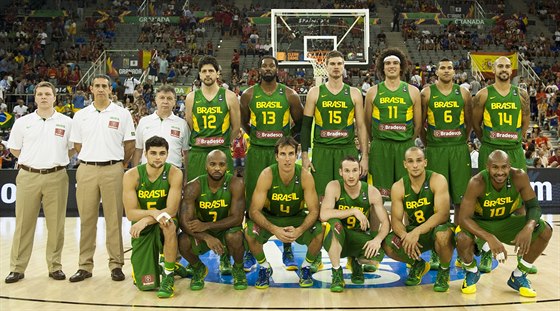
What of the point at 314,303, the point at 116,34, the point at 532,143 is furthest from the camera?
the point at 116,34

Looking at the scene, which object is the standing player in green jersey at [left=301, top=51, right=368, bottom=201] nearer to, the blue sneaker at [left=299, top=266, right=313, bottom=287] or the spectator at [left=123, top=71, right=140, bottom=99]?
the blue sneaker at [left=299, top=266, right=313, bottom=287]

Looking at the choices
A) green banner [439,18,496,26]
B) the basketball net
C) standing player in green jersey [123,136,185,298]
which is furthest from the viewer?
green banner [439,18,496,26]

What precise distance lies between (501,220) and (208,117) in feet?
9.86

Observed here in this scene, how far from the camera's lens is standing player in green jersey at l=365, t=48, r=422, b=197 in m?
7.02

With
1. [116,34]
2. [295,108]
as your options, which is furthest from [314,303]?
[116,34]

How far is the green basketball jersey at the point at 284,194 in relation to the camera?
21.1 ft

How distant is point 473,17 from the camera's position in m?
28.2

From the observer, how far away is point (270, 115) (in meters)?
7.11

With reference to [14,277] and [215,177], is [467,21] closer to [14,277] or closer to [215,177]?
[215,177]

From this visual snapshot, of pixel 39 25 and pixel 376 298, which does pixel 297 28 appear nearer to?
pixel 376 298

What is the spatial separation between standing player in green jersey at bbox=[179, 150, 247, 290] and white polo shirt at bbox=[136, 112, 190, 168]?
2.50 ft

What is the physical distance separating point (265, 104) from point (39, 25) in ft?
76.6

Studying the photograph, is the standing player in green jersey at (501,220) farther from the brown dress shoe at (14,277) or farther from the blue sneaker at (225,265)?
the brown dress shoe at (14,277)

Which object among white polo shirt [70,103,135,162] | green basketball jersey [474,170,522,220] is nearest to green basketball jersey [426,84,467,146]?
green basketball jersey [474,170,522,220]
